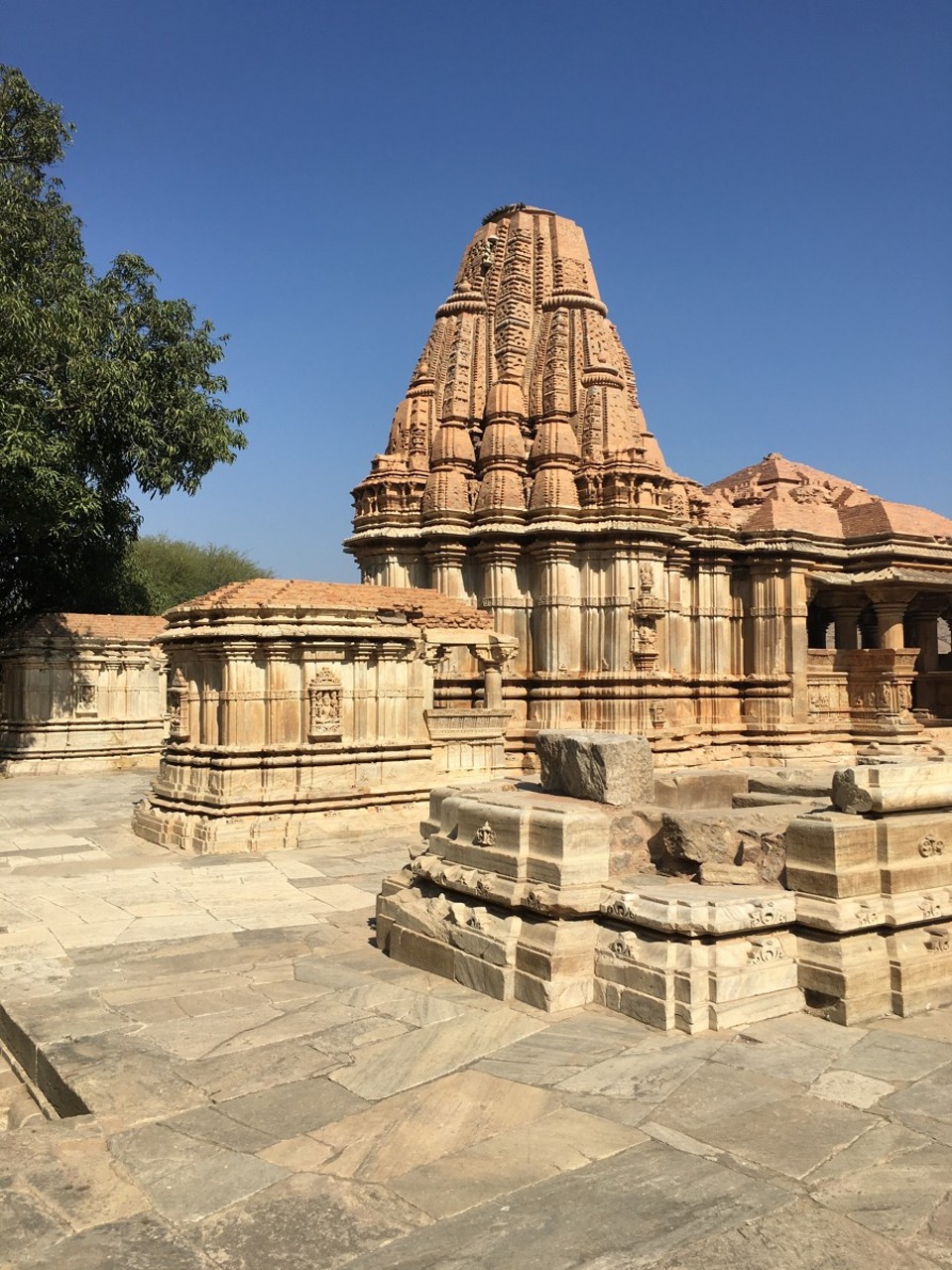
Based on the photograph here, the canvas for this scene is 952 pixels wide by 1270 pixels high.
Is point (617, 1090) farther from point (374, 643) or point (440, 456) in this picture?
point (440, 456)

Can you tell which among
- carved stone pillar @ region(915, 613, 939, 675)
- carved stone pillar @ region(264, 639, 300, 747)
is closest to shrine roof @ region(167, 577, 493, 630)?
carved stone pillar @ region(264, 639, 300, 747)

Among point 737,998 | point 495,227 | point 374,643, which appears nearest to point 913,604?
point 495,227

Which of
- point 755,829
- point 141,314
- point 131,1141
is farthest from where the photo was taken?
point 141,314

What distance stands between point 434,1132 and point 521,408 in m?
16.7

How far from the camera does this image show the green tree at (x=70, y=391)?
14250 mm

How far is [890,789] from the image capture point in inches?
204

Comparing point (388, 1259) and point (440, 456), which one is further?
point (440, 456)

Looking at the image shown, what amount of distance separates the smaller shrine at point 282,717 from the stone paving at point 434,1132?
15.6 ft

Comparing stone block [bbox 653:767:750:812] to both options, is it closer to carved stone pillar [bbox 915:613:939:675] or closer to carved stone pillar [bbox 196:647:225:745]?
carved stone pillar [bbox 196:647:225:745]

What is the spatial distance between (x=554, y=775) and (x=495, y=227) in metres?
17.4

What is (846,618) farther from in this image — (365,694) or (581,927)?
(581,927)

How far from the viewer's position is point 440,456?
18859 millimetres

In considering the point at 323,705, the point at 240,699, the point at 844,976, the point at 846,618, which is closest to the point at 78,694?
the point at 240,699

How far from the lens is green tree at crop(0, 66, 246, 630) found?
561 inches
